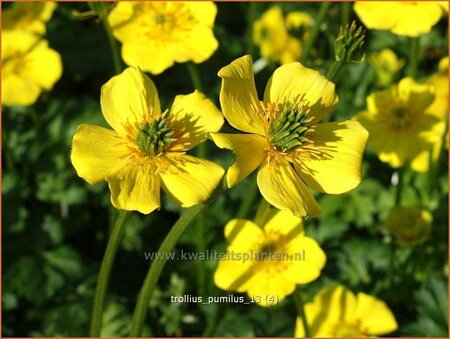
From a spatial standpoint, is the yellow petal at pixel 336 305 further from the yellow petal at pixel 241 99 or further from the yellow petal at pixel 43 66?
the yellow petal at pixel 43 66

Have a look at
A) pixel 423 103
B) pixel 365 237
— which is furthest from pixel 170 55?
pixel 365 237

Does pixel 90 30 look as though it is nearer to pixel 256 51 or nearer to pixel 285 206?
pixel 256 51

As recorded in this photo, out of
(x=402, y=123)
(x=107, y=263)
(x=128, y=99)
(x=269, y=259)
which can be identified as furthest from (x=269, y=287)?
(x=402, y=123)

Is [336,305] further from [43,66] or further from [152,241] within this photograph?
[43,66]

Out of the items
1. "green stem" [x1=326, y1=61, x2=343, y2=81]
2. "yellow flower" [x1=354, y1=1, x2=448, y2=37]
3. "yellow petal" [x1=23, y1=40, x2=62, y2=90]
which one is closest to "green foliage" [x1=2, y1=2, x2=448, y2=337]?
"yellow petal" [x1=23, y1=40, x2=62, y2=90]

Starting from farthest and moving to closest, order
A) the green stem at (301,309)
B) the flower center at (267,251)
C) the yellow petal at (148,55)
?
the yellow petal at (148,55) → the flower center at (267,251) → the green stem at (301,309)

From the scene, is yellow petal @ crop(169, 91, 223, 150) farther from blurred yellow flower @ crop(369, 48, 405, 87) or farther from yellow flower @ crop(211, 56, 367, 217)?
blurred yellow flower @ crop(369, 48, 405, 87)

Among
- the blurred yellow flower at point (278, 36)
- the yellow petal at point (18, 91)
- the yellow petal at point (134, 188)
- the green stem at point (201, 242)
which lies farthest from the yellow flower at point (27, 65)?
the yellow petal at point (134, 188)
